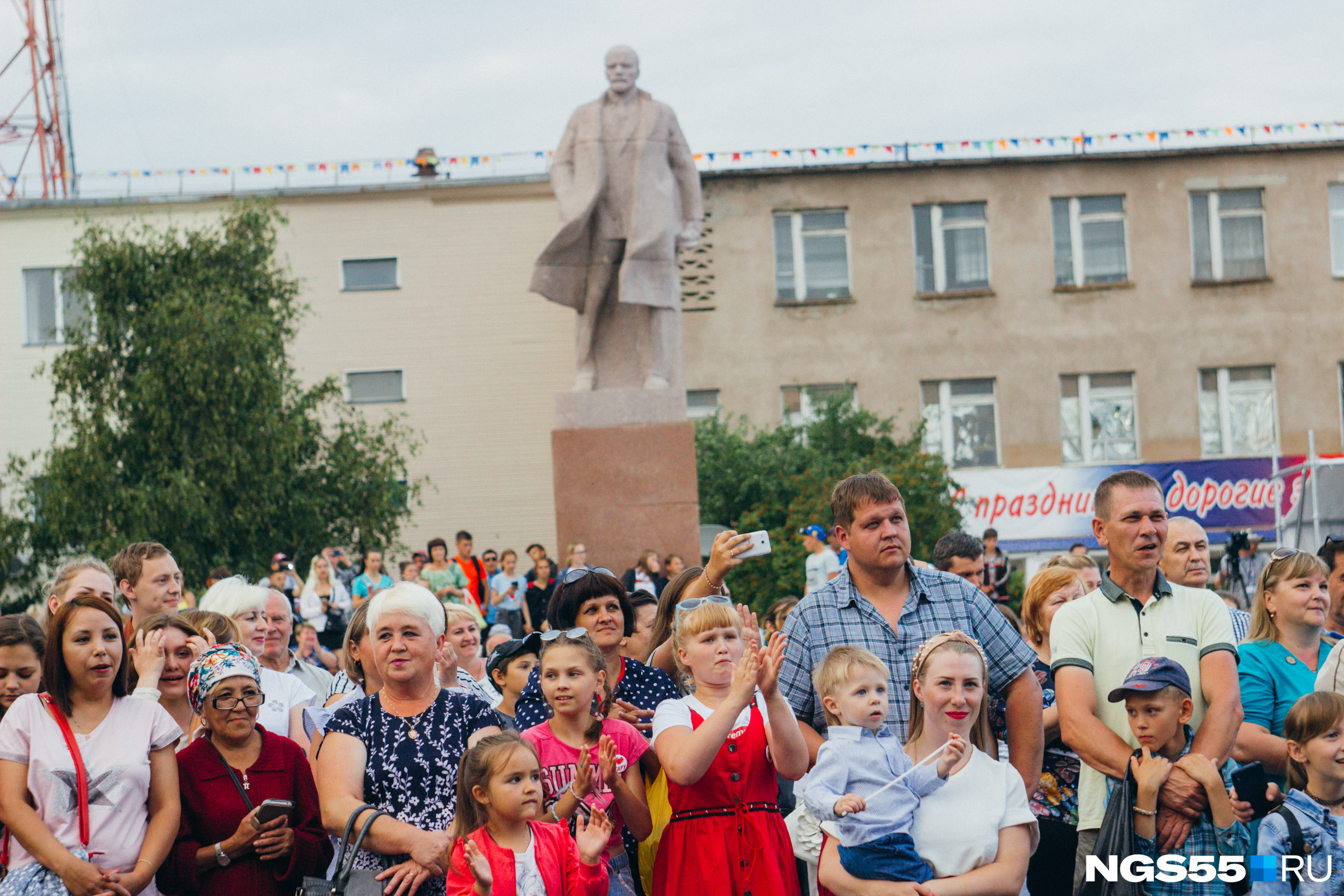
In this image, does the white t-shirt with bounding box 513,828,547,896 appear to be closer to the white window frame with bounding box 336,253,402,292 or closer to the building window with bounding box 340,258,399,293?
the white window frame with bounding box 336,253,402,292

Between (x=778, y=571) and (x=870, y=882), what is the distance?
1165 centimetres

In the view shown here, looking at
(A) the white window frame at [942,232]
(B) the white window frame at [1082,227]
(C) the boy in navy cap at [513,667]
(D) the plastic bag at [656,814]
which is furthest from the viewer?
(B) the white window frame at [1082,227]

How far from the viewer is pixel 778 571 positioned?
51.4 feet

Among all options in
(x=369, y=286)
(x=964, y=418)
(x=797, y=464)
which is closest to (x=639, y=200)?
(x=797, y=464)

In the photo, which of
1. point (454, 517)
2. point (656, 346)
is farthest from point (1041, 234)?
point (656, 346)

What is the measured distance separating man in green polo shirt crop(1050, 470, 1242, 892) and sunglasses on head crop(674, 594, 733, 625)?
1151 millimetres

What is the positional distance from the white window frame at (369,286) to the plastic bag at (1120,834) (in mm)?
23248

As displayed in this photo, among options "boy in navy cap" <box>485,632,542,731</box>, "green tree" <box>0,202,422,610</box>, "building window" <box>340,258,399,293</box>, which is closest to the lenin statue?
"boy in navy cap" <box>485,632,542,731</box>

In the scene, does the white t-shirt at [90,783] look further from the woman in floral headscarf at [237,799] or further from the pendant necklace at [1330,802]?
the pendant necklace at [1330,802]

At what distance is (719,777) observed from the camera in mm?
4551

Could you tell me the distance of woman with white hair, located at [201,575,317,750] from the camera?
18.5 feet

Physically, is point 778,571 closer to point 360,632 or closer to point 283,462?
point 283,462

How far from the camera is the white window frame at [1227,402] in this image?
1072 inches

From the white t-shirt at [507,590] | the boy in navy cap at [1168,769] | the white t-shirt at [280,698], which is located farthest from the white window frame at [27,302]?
the boy in navy cap at [1168,769]
